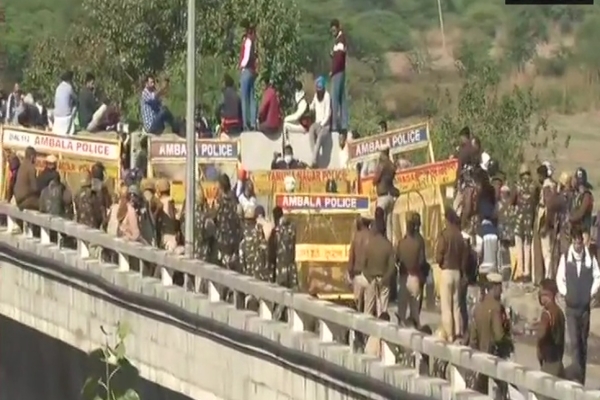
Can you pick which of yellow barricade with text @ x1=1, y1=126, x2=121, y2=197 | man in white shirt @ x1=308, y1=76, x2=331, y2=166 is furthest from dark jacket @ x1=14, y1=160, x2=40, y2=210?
man in white shirt @ x1=308, y1=76, x2=331, y2=166

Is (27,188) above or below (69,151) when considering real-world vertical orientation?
below

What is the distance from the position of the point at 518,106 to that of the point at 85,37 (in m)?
10.8

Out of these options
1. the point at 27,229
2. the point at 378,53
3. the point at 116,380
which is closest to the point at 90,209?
the point at 27,229

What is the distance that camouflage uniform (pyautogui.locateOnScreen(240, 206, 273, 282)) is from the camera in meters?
20.1

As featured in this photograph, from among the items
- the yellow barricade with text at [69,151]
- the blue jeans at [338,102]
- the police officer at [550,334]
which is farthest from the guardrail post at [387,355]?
the blue jeans at [338,102]

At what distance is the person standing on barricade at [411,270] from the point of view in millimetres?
19094

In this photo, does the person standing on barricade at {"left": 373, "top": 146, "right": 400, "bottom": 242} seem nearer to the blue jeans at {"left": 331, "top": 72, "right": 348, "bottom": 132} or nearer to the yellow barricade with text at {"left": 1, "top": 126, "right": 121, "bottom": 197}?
the yellow barricade with text at {"left": 1, "top": 126, "right": 121, "bottom": 197}

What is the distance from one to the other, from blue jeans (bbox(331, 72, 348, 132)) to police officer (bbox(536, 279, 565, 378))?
9899mm

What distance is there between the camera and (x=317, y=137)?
2573 centimetres

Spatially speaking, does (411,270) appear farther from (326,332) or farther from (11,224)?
(11,224)

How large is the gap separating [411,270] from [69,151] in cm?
718

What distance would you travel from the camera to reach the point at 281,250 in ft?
66.2

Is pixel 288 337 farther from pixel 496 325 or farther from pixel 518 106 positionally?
pixel 518 106

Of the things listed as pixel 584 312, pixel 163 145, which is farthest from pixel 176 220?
pixel 584 312
